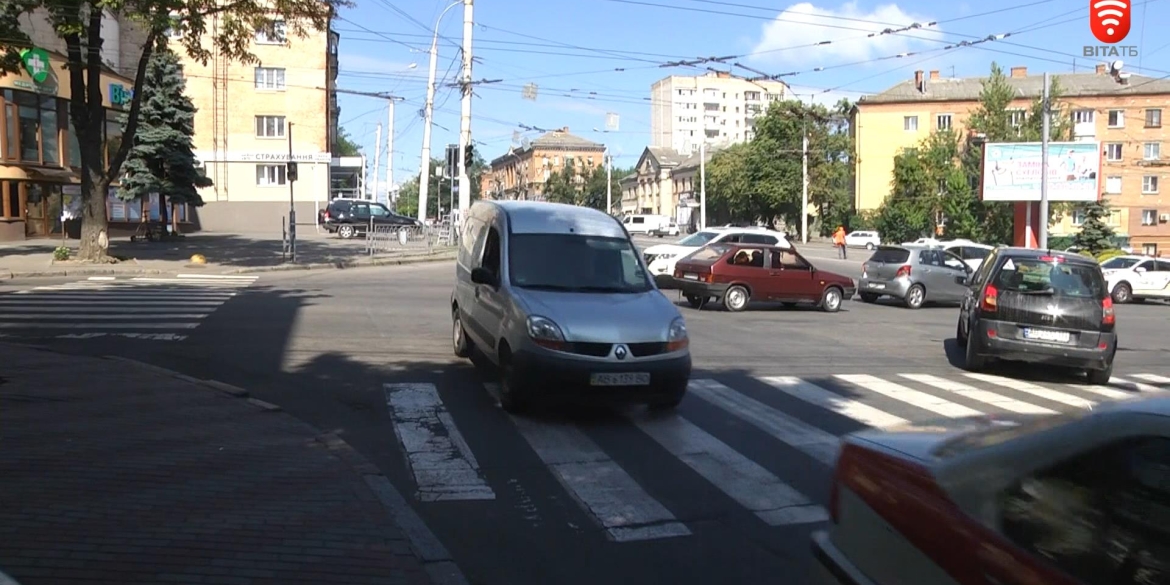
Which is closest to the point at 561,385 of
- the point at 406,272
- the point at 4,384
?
the point at 4,384

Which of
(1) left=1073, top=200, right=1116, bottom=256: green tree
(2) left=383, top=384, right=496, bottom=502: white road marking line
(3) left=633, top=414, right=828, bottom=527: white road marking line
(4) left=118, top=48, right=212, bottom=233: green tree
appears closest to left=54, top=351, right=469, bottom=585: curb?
(2) left=383, top=384, right=496, bottom=502: white road marking line

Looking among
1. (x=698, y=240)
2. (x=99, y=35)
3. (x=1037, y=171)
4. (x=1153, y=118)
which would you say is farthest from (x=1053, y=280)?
(x=1153, y=118)

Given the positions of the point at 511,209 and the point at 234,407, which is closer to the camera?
the point at 234,407

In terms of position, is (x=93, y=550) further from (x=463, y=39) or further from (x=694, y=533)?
(x=463, y=39)

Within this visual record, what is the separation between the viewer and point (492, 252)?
11219 mm

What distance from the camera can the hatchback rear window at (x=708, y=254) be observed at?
21625 millimetres

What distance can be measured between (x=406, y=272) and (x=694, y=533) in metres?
25.1

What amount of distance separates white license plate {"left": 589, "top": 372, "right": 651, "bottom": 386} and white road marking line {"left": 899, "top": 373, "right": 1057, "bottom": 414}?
429 cm

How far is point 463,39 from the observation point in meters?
40.0

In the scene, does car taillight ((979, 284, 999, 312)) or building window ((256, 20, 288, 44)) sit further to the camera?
building window ((256, 20, 288, 44))

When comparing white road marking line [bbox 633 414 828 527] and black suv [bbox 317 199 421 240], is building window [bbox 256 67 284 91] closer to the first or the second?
black suv [bbox 317 199 421 240]

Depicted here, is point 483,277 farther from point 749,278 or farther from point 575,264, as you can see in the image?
point 749,278

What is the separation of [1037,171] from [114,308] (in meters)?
43.2

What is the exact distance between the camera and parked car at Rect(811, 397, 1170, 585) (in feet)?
9.45
